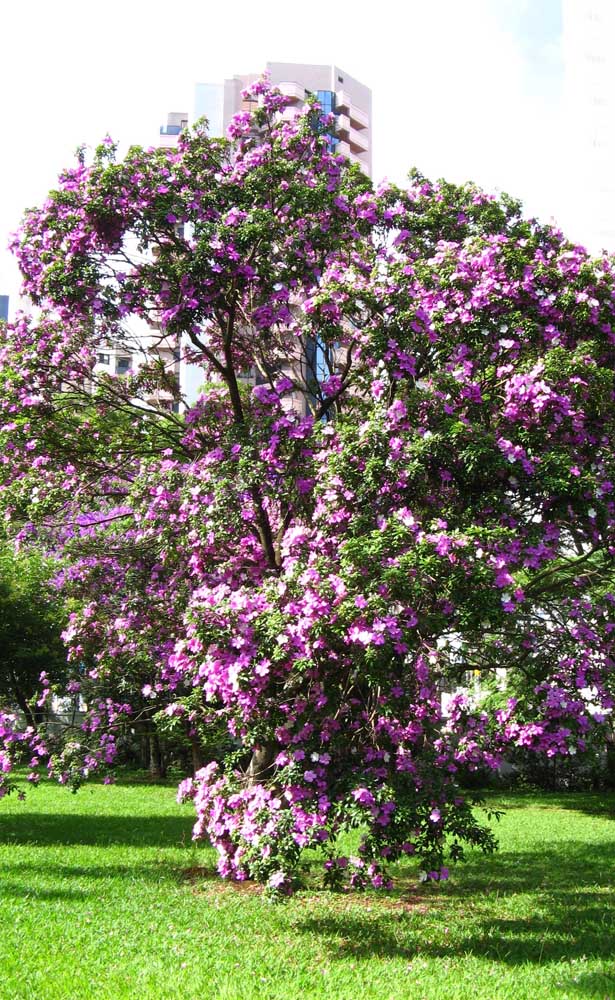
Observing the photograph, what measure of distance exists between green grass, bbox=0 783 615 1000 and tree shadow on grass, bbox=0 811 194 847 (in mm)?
356

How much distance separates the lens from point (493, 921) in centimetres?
734

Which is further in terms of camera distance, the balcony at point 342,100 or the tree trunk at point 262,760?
the balcony at point 342,100

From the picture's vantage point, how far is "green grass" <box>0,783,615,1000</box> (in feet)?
17.5

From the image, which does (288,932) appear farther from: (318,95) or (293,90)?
(318,95)

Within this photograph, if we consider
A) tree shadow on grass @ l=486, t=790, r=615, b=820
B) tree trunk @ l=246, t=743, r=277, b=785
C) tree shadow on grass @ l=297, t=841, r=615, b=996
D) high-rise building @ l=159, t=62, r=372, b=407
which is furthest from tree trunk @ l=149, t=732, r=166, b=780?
high-rise building @ l=159, t=62, r=372, b=407

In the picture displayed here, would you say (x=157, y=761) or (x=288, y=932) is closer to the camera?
(x=288, y=932)

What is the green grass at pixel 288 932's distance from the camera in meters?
5.33

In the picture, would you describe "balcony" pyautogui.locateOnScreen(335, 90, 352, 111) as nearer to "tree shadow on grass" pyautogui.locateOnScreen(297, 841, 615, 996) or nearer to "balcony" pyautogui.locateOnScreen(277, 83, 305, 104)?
"balcony" pyautogui.locateOnScreen(277, 83, 305, 104)

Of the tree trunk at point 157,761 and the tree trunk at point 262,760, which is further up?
the tree trunk at point 262,760

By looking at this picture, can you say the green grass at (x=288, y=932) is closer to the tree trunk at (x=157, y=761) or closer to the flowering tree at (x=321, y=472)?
the flowering tree at (x=321, y=472)

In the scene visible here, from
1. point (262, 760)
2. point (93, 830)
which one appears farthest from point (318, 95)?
point (262, 760)

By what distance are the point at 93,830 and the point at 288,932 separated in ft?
23.5

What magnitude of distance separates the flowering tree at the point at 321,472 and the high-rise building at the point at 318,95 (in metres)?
46.5

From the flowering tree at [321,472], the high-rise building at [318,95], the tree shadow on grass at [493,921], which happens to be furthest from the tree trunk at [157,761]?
the high-rise building at [318,95]
